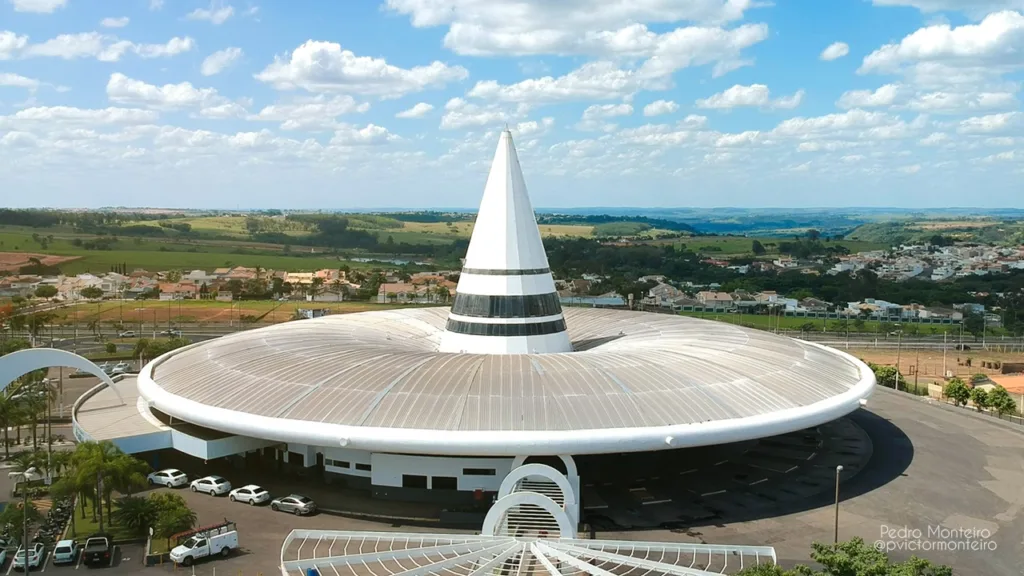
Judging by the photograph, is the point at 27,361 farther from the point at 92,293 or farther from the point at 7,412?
the point at 92,293

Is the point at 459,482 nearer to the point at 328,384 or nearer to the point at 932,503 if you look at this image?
the point at 328,384

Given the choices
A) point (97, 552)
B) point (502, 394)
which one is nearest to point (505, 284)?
point (502, 394)

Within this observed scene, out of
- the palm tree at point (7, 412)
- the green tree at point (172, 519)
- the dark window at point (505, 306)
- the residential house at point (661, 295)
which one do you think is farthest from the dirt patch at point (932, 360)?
the palm tree at point (7, 412)

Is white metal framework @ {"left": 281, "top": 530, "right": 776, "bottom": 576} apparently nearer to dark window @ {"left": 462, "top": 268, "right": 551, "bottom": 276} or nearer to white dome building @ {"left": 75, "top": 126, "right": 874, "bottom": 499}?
white dome building @ {"left": 75, "top": 126, "right": 874, "bottom": 499}

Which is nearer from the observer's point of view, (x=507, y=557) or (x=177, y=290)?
(x=507, y=557)

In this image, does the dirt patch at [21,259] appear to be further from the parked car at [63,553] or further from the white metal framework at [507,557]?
the white metal framework at [507,557]

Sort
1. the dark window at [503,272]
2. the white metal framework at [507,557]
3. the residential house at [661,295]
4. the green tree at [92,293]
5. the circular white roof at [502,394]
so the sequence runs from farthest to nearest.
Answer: the residential house at [661,295], the green tree at [92,293], the dark window at [503,272], the circular white roof at [502,394], the white metal framework at [507,557]

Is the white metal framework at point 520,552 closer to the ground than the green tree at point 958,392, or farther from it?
farther from it
